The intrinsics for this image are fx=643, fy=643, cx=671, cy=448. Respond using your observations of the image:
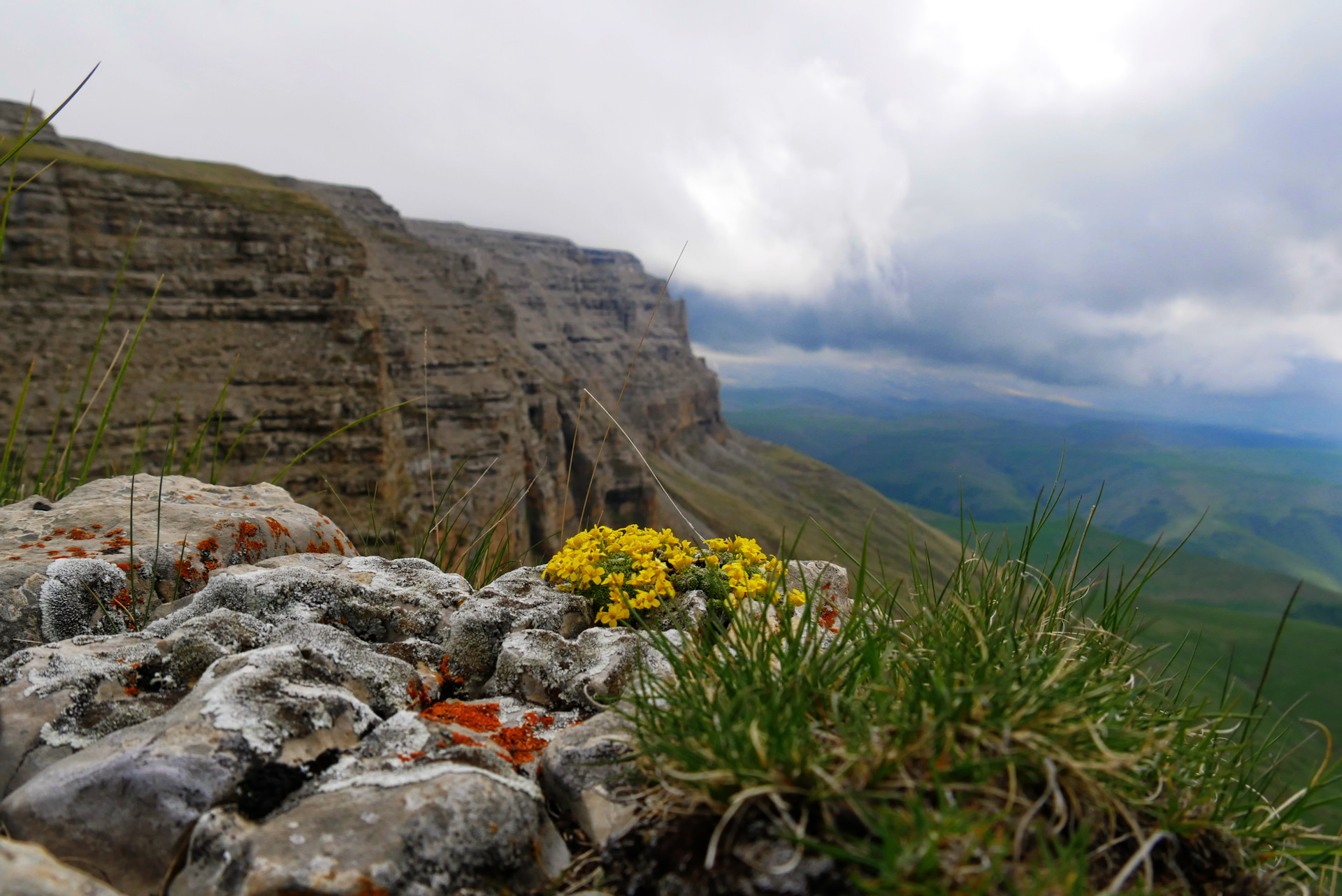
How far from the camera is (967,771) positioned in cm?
207

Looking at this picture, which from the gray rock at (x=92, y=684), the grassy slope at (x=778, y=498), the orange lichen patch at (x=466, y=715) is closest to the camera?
the gray rock at (x=92, y=684)

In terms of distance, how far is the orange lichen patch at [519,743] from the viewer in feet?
9.74

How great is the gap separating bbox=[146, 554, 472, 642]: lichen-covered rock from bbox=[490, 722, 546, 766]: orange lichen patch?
124cm

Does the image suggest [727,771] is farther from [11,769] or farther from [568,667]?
[11,769]

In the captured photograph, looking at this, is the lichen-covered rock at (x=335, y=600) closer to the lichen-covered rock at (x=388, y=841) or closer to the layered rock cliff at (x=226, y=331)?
the lichen-covered rock at (x=388, y=841)

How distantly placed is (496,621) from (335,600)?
1.08 metres

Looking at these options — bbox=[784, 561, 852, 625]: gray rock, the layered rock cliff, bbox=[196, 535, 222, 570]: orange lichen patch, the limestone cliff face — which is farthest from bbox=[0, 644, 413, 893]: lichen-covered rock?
the limestone cliff face

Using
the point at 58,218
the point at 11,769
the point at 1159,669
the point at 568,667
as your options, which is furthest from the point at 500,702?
the point at 58,218

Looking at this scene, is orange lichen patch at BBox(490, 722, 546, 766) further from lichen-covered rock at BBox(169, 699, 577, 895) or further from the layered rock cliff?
the layered rock cliff

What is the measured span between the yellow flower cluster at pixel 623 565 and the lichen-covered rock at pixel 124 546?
238 cm

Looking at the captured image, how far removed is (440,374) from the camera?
185 feet

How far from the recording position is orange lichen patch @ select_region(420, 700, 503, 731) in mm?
3178

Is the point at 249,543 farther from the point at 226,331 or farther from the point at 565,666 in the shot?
the point at 226,331

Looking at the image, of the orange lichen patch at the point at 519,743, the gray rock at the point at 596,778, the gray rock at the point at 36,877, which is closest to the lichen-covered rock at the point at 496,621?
the orange lichen patch at the point at 519,743
